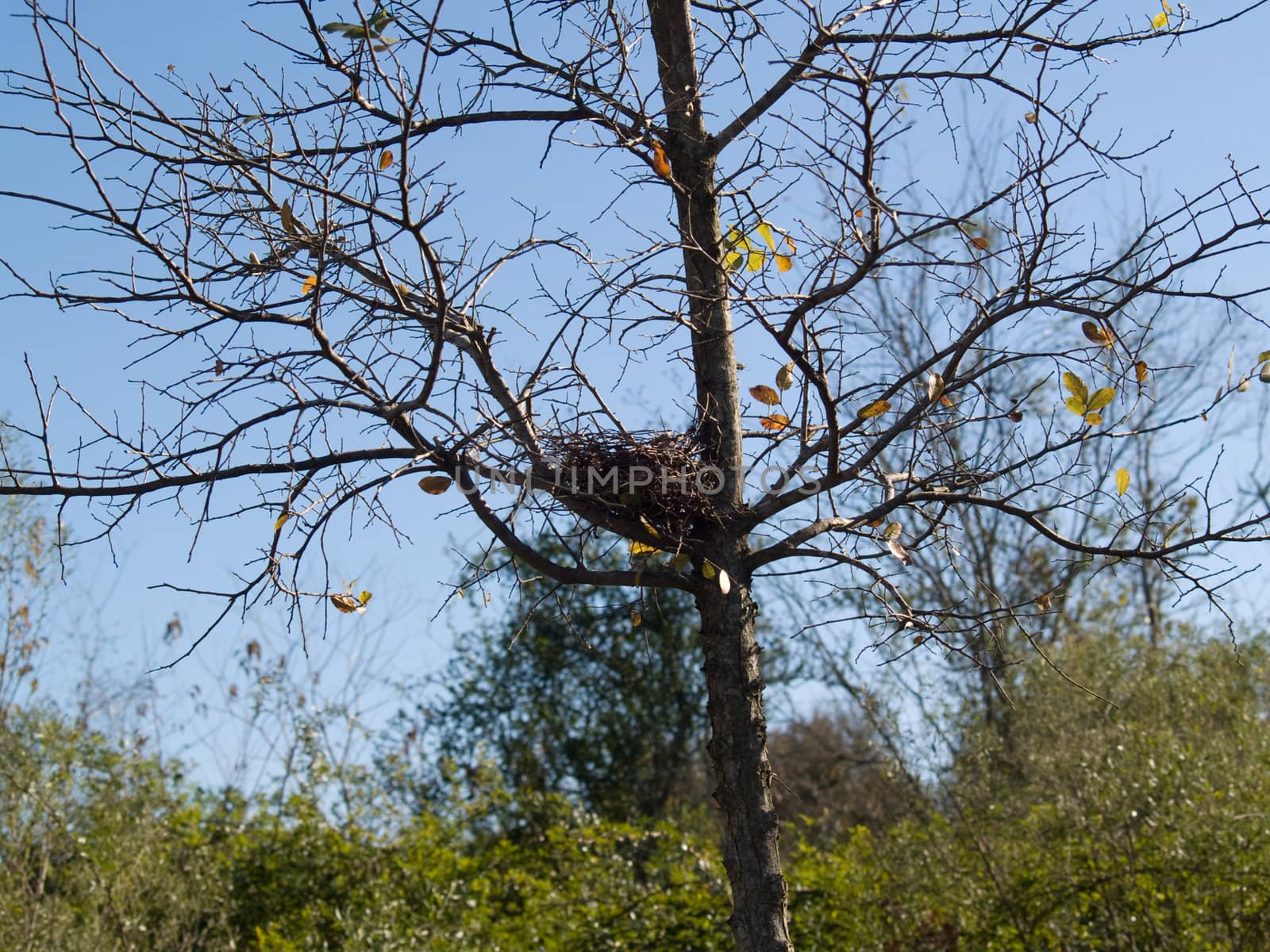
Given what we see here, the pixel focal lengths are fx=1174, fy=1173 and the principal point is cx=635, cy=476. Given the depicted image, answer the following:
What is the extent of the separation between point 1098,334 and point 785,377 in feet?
2.91

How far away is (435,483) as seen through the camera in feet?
10.1

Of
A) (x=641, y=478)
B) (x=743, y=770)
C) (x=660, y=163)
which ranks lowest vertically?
(x=743, y=770)

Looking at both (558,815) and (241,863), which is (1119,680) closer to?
(558,815)

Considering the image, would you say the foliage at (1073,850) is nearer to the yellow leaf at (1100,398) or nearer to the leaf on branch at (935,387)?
the yellow leaf at (1100,398)

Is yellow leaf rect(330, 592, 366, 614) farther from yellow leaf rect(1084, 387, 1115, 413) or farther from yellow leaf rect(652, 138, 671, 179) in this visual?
yellow leaf rect(1084, 387, 1115, 413)

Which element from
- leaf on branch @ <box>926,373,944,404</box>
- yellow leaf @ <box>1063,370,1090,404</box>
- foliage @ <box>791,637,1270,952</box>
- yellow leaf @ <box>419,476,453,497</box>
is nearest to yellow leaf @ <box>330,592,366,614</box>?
yellow leaf @ <box>419,476,453,497</box>

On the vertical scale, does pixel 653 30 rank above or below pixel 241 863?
above

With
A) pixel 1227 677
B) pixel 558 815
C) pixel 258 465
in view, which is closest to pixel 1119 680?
pixel 1227 677

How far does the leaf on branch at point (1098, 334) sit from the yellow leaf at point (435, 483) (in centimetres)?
181

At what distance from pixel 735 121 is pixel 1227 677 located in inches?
276

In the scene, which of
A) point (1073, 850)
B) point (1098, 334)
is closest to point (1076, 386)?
point (1098, 334)

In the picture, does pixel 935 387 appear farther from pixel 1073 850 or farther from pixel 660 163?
pixel 1073 850

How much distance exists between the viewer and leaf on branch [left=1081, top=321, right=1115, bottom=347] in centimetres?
327

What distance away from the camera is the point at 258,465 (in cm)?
325
